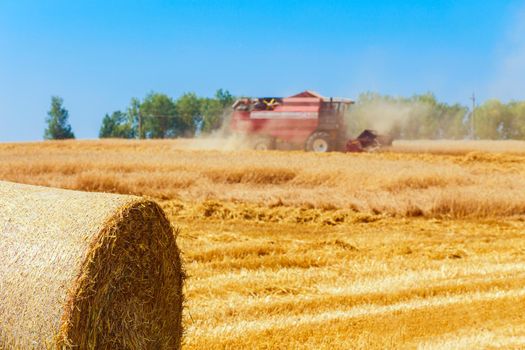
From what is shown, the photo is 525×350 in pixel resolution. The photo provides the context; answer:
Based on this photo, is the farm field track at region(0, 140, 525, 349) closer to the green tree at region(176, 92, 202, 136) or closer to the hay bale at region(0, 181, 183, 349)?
the hay bale at region(0, 181, 183, 349)

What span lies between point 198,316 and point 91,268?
213 cm

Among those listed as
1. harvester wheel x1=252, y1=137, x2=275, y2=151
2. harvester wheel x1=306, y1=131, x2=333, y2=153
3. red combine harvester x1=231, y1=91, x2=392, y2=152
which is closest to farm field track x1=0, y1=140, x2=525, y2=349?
harvester wheel x1=306, y1=131, x2=333, y2=153

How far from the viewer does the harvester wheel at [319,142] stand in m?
28.8

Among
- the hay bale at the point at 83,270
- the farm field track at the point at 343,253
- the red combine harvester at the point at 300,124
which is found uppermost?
the red combine harvester at the point at 300,124

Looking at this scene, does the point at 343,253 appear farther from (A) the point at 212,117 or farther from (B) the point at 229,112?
(A) the point at 212,117

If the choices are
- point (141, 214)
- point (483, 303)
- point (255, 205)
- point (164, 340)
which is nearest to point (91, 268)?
point (141, 214)

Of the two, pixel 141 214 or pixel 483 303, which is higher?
pixel 141 214

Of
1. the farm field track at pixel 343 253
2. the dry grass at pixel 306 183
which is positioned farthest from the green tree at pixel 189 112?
the farm field track at pixel 343 253

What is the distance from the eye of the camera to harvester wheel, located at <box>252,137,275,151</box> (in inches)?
1186

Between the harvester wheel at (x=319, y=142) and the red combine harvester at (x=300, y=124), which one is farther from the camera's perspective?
the red combine harvester at (x=300, y=124)

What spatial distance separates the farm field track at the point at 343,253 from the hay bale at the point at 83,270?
30.8 inches

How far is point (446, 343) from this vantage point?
18.1 ft

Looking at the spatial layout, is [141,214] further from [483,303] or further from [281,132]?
[281,132]

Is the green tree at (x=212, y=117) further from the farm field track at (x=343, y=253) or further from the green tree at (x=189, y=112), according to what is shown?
the farm field track at (x=343, y=253)
